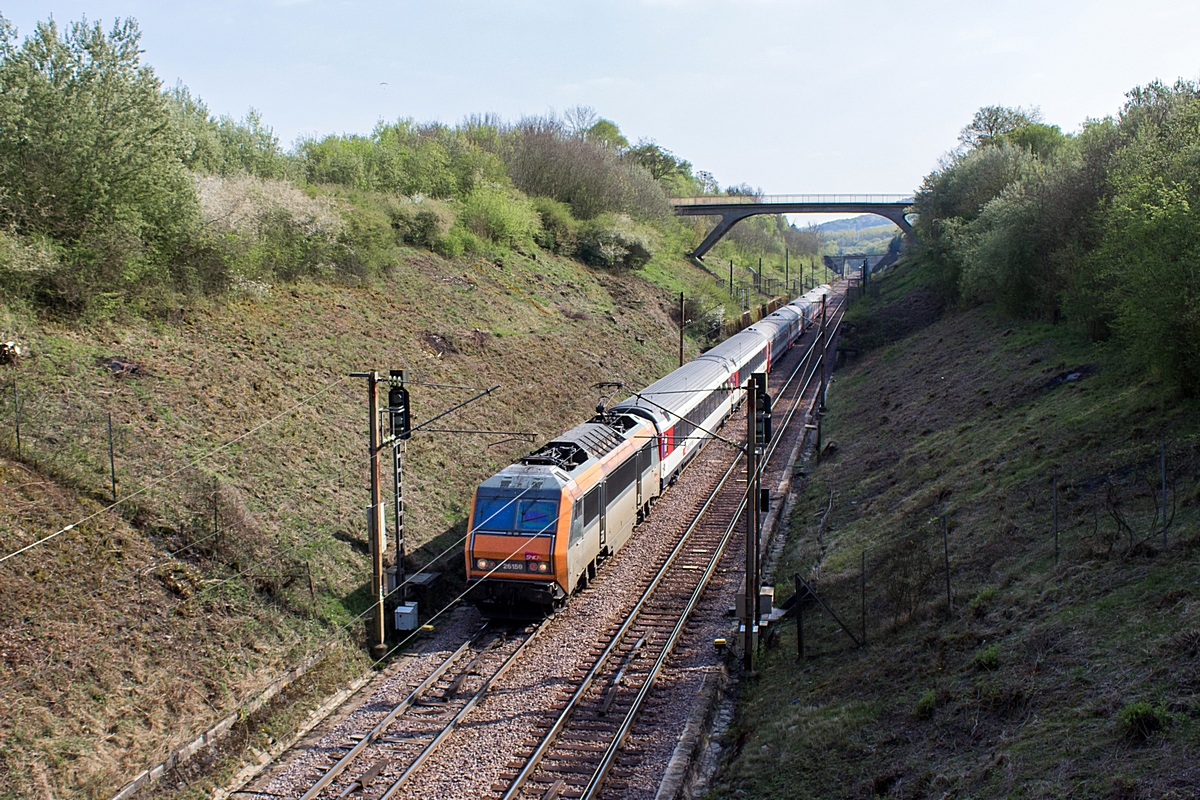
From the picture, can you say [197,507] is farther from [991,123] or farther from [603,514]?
[991,123]

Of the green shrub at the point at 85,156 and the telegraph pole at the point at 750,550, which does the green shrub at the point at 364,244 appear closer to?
the green shrub at the point at 85,156

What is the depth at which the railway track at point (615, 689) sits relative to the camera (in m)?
12.3

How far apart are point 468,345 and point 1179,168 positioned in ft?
79.1

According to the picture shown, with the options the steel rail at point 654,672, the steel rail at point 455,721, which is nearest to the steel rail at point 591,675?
the steel rail at point 654,672

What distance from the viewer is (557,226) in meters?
55.9

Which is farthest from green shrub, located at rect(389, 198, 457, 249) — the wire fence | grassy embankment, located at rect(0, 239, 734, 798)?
the wire fence

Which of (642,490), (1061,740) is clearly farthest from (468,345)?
(1061,740)

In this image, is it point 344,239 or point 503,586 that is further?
point 344,239

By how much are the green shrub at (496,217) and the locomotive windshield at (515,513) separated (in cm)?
3140

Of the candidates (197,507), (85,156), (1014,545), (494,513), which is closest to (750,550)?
(1014,545)

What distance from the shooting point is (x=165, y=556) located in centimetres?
1547

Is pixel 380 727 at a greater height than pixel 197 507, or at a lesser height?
lesser

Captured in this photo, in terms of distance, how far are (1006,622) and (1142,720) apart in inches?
151

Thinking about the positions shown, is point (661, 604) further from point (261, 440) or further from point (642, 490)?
point (261, 440)
